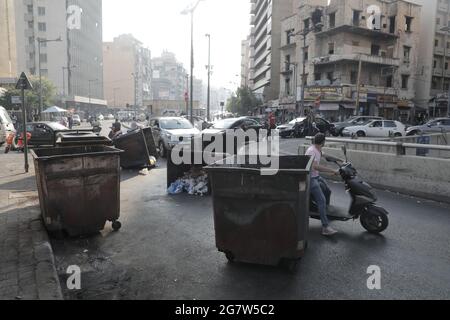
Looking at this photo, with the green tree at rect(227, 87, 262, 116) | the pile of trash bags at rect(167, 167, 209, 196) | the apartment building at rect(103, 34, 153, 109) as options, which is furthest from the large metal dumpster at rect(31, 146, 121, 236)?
the apartment building at rect(103, 34, 153, 109)

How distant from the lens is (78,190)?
586cm

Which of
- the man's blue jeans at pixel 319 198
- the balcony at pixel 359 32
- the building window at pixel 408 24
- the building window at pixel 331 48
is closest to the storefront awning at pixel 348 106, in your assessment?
the building window at pixel 331 48

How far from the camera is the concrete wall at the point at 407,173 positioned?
27.6 ft

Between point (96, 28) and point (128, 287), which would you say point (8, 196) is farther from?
point (96, 28)

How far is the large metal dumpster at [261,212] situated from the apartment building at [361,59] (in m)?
42.1

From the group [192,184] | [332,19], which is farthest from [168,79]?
[192,184]

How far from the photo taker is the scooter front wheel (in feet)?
20.0

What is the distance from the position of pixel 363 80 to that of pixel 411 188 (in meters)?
44.0

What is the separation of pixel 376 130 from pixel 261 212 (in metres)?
25.3

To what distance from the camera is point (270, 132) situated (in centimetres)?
2564

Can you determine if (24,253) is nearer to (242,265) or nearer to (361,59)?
(242,265)

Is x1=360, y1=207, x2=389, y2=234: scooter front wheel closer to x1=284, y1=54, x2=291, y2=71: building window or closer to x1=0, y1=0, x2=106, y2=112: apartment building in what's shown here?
x1=284, y1=54, x2=291, y2=71: building window

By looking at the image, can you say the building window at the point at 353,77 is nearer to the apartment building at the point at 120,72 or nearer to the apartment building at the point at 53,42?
the apartment building at the point at 53,42

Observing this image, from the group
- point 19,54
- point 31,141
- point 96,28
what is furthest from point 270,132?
point 96,28
